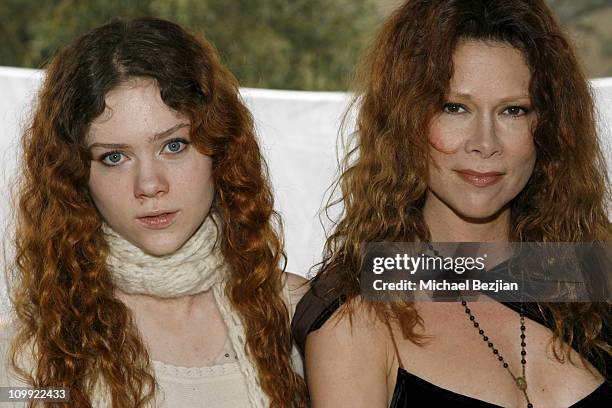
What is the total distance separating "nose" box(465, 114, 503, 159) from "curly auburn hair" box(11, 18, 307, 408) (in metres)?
0.44

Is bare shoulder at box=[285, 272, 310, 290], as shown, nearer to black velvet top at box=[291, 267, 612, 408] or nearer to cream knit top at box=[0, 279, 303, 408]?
black velvet top at box=[291, 267, 612, 408]

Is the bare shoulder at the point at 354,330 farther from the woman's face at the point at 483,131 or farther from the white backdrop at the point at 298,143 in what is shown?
the white backdrop at the point at 298,143

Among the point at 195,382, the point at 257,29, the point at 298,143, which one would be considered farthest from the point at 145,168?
the point at 257,29

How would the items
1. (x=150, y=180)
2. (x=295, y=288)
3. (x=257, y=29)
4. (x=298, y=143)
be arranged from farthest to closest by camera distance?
(x=257, y=29) < (x=298, y=143) < (x=295, y=288) < (x=150, y=180)

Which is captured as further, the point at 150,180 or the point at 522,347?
the point at 522,347

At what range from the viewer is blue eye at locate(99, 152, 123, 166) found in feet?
5.81

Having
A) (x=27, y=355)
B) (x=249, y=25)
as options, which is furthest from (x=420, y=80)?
(x=249, y=25)

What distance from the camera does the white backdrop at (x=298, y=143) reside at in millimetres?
2422

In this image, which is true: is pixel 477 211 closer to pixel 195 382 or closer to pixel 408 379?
pixel 408 379

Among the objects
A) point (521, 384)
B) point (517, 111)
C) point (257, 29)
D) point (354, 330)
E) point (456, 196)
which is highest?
point (257, 29)

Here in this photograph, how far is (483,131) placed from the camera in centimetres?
176

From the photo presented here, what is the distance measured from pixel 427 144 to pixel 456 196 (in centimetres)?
11

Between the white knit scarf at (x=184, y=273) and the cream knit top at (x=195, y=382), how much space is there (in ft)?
0.07

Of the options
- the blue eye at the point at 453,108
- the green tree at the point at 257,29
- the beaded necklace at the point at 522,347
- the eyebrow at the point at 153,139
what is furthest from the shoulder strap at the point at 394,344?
the green tree at the point at 257,29
